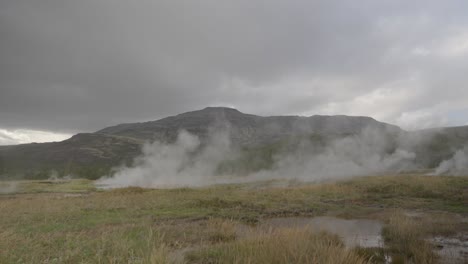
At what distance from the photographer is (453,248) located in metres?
10.5

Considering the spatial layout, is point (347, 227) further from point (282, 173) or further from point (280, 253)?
point (282, 173)

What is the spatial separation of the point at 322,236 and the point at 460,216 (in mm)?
11679

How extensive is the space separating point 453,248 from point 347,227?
15.6 feet

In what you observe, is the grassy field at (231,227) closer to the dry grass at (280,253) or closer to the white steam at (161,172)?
the dry grass at (280,253)

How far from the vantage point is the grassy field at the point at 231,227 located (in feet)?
23.9

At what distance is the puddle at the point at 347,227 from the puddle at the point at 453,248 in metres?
1.80

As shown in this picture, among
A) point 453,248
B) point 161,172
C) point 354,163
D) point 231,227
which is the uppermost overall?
point 354,163

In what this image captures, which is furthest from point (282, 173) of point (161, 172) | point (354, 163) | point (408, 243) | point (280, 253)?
point (280, 253)

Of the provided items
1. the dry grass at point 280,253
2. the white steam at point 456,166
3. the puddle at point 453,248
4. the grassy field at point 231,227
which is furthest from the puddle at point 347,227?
the white steam at point 456,166

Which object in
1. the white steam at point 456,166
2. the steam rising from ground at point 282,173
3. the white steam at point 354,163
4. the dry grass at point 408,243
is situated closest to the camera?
the dry grass at point 408,243

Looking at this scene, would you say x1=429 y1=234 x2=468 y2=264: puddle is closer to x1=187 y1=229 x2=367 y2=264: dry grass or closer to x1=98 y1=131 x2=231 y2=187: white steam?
x1=187 y1=229 x2=367 y2=264: dry grass

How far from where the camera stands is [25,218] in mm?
16891

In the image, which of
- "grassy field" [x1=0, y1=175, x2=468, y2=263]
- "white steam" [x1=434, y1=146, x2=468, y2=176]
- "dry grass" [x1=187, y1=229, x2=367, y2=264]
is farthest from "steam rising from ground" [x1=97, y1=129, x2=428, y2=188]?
"dry grass" [x1=187, y1=229, x2=367, y2=264]

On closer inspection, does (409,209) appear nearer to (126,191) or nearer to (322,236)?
(322,236)
